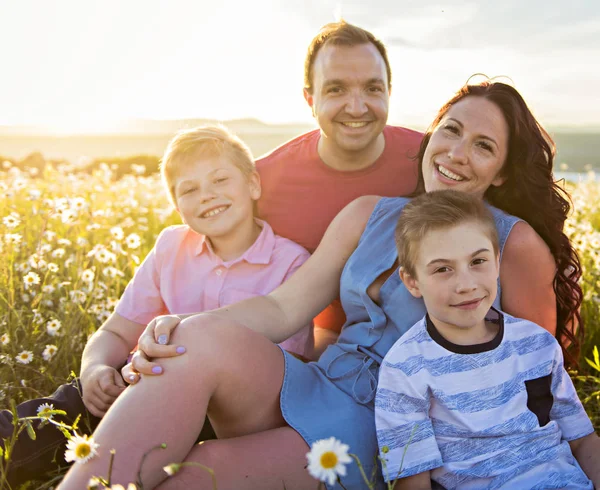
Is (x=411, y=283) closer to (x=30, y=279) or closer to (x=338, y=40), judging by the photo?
(x=338, y=40)

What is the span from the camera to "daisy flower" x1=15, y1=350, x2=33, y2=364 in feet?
10.0

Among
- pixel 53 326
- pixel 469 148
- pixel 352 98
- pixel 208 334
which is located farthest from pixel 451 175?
pixel 53 326

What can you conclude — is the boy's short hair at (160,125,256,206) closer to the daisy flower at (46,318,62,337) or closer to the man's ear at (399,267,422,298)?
the daisy flower at (46,318,62,337)

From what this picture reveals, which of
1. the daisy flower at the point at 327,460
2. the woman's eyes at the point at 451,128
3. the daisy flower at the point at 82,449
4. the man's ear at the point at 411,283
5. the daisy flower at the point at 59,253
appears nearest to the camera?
the daisy flower at the point at 327,460

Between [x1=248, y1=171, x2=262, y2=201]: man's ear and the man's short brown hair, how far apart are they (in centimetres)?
77

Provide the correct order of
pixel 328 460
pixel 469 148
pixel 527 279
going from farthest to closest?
pixel 469 148
pixel 527 279
pixel 328 460

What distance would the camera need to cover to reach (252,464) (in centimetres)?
205

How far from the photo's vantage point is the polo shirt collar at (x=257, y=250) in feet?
9.82

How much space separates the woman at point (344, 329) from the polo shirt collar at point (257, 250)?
30 cm

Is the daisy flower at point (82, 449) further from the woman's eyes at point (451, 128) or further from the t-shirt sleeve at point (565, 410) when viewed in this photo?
the woman's eyes at point (451, 128)

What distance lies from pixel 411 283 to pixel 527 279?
484 millimetres

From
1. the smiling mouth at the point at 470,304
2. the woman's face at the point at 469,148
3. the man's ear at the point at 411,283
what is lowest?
the smiling mouth at the point at 470,304

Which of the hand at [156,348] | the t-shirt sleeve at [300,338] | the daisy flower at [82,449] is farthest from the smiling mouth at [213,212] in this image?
the daisy flower at [82,449]

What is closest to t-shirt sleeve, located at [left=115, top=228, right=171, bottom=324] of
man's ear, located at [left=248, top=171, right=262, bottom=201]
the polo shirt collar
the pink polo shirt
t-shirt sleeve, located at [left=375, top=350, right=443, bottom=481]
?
the pink polo shirt
